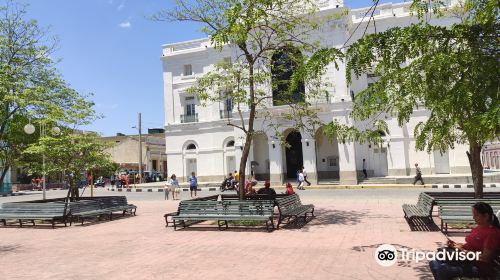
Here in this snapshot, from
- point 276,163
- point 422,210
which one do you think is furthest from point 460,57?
point 276,163

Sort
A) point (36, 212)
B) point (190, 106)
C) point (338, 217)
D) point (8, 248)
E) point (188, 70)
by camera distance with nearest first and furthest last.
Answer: point (8, 248), point (338, 217), point (36, 212), point (190, 106), point (188, 70)

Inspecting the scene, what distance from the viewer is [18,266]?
7863 mm

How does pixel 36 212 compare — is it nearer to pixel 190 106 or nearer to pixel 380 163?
pixel 380 163

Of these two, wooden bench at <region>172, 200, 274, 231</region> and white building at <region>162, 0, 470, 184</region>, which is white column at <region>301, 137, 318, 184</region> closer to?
white building at <region>162, 0, 470, 184</region>

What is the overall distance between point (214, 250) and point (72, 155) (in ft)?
29.0

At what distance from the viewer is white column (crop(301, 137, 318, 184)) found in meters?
30.2

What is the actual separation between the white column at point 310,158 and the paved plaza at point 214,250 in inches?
667

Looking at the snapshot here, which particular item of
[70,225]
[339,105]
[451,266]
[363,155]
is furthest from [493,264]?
[363,155]

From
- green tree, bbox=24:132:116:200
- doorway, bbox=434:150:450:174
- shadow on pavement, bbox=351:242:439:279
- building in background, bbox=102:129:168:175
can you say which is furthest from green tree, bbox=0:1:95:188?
building in background, bbox=102:129:168:175

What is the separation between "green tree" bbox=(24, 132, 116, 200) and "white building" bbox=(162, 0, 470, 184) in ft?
43.7

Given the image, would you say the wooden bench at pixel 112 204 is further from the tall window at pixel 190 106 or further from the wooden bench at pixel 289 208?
the tall window at pixel 190 106

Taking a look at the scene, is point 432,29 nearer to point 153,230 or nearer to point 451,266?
point 451,266

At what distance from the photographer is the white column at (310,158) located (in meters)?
30.2

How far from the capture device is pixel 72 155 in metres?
15.1
